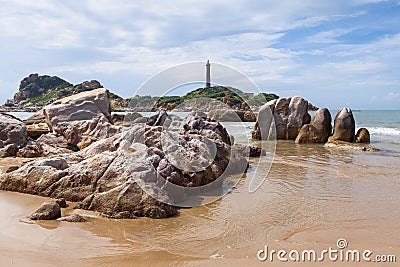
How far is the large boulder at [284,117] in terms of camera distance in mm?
20406

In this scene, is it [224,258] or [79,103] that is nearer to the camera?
[224,258]

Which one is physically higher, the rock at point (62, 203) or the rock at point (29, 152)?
the rock at point (29, 152)

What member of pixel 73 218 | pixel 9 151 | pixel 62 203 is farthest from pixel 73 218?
pixel 9 151

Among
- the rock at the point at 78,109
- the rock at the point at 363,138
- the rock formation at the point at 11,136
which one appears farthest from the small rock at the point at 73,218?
the rock at the point at 363,138

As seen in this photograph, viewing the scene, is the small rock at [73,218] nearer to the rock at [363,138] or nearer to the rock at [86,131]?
the rock at [86,131]

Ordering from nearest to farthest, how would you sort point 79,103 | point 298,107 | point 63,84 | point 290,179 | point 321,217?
1. point 321,217
2. point 290,179
3. point 79,103
4. point 298,107
5. point 63,84

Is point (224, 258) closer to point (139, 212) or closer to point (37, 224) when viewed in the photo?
point (139, 212)

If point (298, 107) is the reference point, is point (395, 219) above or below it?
below

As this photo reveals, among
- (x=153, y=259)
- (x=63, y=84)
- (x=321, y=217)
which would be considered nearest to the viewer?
(x=153, y=259)

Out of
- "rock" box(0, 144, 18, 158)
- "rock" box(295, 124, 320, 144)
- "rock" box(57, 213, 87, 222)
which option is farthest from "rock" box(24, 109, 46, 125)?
"rock" box(57, 213, 87, 222)

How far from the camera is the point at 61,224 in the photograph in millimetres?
4871

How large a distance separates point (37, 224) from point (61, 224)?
31 cm

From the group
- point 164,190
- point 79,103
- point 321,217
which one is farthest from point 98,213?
point 79,103

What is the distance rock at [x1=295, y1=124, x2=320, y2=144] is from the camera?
18.9 metres
